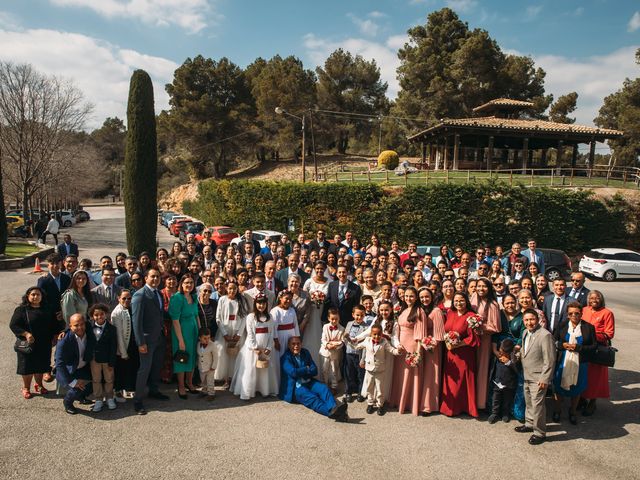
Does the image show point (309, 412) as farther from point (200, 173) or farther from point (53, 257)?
point (200, 173)

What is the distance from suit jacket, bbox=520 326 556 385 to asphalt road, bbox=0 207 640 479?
82 cm

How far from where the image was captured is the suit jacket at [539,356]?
550 centimetres

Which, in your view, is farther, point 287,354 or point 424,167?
point 424,167

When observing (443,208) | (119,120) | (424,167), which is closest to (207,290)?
(443,208)

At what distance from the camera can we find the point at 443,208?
21172 millimetres

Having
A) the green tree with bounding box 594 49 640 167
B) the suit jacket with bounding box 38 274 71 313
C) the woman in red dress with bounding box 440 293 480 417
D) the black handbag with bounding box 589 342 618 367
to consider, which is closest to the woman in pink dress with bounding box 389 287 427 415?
the woman in red dress with bounding box 440 293 480 417

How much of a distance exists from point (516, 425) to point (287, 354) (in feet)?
10.9

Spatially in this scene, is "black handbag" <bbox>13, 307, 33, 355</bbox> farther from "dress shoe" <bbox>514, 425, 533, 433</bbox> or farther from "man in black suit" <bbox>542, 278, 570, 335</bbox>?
"man in black suit" <bbox>542, 278, 570, 335</bbox>

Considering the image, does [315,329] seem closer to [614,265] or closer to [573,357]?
[573,357]

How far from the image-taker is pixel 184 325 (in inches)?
256

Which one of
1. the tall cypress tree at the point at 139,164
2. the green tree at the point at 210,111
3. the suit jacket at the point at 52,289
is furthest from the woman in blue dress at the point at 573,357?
the green tree at the point at 210,111

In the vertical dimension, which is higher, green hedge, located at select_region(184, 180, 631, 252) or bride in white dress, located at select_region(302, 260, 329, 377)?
green hedge, located at select_region(184, 180, 631, 252)

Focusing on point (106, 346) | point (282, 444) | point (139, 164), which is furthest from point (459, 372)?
point (139, 164)

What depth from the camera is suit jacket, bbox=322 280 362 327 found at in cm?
766
